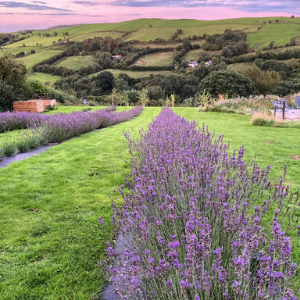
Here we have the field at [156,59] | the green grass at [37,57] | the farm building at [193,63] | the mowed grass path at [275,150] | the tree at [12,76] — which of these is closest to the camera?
the mowed grass path at [275,150]

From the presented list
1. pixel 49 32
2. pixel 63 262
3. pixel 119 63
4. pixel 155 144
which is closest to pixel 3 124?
pixel 155 144

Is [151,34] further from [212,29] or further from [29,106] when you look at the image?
[29,106]

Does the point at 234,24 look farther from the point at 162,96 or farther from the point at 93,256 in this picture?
the point at 93,256

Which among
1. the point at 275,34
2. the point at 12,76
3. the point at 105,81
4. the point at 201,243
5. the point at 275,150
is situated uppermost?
the point at 275,34

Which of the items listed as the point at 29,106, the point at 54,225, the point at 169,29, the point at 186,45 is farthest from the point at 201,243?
the point at 169,29

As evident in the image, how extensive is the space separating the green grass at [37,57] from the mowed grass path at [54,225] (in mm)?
60697

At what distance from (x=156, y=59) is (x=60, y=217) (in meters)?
66.0

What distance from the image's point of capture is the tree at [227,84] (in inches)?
1246

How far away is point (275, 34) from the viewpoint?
223ft

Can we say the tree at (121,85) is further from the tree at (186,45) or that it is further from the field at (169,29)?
the field at (169,29)

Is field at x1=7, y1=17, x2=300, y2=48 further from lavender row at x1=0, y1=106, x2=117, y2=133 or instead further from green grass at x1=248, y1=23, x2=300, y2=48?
lavender row at x1=0, y1=106, x2=117, y2=133

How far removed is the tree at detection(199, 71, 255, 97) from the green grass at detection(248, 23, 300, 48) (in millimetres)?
36151

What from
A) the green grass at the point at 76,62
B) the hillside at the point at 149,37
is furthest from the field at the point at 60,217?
the green grass at the point at 76,62

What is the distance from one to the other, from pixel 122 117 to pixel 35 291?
12.2 metres
